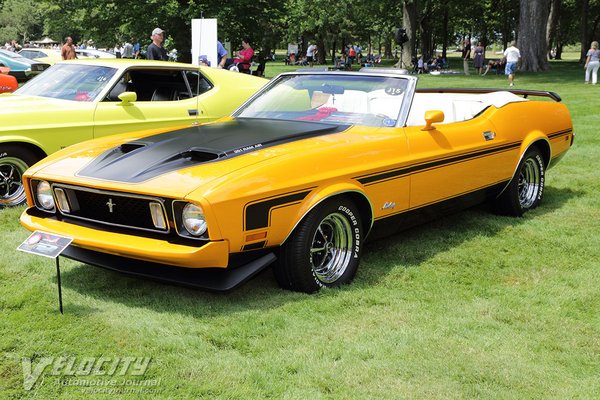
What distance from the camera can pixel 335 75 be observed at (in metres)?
5.32

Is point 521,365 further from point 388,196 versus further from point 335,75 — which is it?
point 335,75

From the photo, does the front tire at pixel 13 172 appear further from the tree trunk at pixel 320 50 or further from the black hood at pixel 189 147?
the tree trunk at pixel 320 50

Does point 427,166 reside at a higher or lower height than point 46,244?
higher

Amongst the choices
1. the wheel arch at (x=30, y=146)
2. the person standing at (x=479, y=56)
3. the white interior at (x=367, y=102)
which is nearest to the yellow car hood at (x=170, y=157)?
the white interior at (x=367, y=102)

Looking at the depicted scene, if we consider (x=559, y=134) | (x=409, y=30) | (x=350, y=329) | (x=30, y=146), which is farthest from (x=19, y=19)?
→ (x=350, y=329)

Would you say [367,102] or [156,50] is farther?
[156,50]

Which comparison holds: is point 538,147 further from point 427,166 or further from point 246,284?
point 246,284

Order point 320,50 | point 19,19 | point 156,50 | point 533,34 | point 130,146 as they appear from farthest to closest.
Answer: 1. point 19,19
2. point 320,50
3. point 533,34
4. point 156,50
5. point 130,146

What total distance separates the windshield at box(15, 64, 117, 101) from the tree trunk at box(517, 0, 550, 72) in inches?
910

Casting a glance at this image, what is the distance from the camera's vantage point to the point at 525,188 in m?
6.42

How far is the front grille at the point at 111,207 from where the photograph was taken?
3770 millimetres

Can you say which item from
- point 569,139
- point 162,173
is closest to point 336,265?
point 162,173

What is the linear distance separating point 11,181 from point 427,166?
3.89 m

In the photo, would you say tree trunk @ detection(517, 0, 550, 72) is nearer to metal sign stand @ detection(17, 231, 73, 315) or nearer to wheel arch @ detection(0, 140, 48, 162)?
wheel arch @ detection(0, 140, 48, 162)
